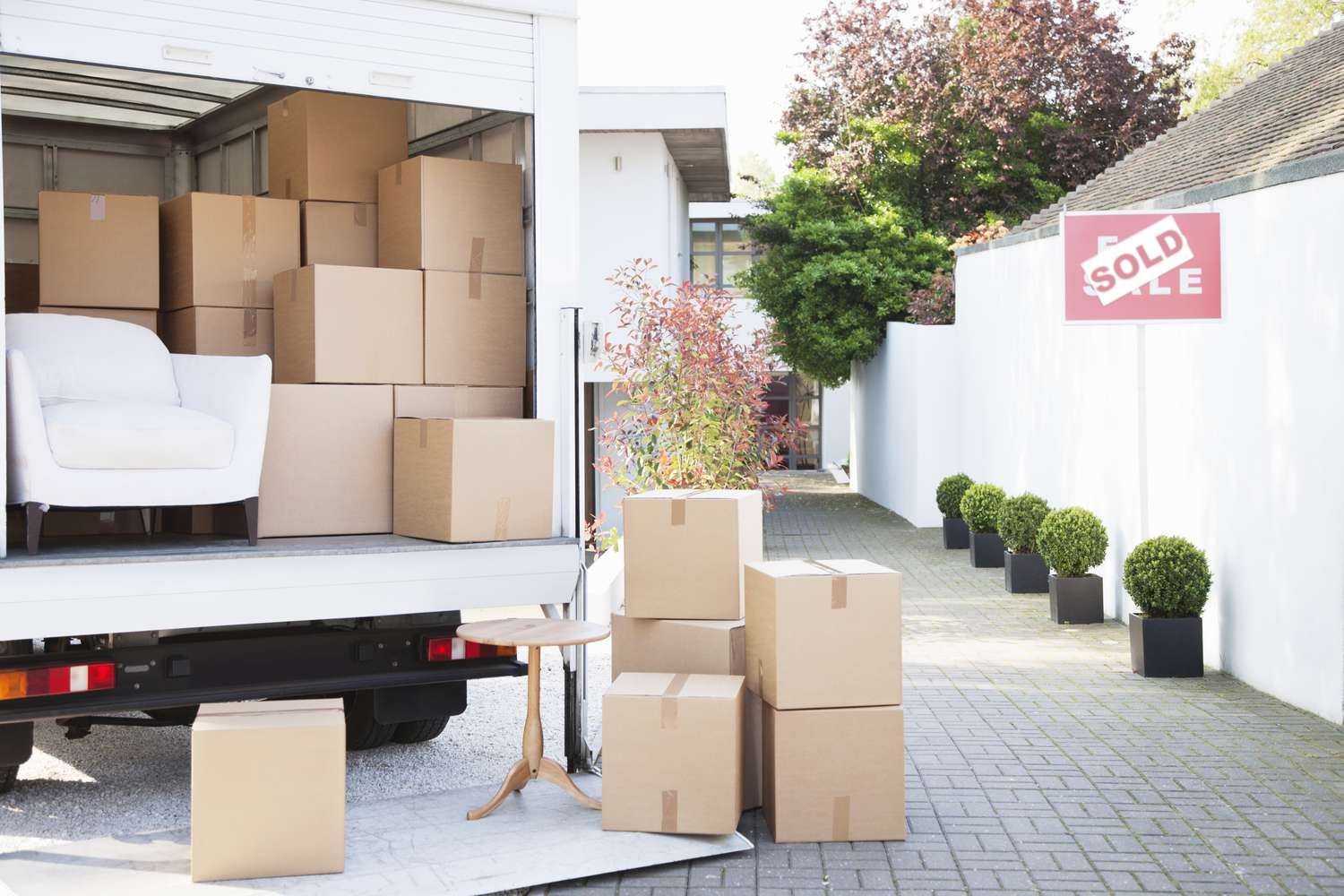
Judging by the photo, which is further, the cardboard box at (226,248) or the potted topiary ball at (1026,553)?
the potted topiary ball at (1026,553)

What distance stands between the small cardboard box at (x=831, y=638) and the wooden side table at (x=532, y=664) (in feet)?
2.07

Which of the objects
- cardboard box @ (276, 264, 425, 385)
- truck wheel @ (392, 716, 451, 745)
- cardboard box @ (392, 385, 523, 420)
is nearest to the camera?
cardboard box @ (276, 264, 425, 385)

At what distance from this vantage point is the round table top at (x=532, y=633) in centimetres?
486

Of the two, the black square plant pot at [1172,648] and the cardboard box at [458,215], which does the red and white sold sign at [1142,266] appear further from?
the cardboard box at [458,215]

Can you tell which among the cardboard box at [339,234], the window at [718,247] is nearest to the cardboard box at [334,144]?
the cardboard box at [339,234]

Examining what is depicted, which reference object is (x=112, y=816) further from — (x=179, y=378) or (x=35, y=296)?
(x=35, y=296)

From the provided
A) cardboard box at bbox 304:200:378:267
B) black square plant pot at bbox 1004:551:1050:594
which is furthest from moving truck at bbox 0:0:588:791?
black square plant pot at bbox 1004:551:1050:594

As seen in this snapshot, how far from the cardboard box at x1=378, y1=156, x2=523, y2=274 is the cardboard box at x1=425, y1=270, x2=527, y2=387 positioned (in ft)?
0.22

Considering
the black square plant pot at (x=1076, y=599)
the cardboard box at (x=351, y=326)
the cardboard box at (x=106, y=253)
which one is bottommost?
the black square plant pot at (x=1076, y=599)

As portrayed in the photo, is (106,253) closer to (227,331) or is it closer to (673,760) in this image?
(227,331)

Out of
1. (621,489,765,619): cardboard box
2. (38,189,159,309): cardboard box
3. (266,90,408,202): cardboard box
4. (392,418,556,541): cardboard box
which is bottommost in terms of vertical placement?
(621,489,765,619): cardboard box

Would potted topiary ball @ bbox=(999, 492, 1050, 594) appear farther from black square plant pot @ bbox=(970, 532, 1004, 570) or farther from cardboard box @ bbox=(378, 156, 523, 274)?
cardboard box @ bbox=(378, 156, 523, 274)

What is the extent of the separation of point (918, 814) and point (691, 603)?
119 centimetres

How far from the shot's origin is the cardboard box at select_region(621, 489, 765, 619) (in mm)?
5500
